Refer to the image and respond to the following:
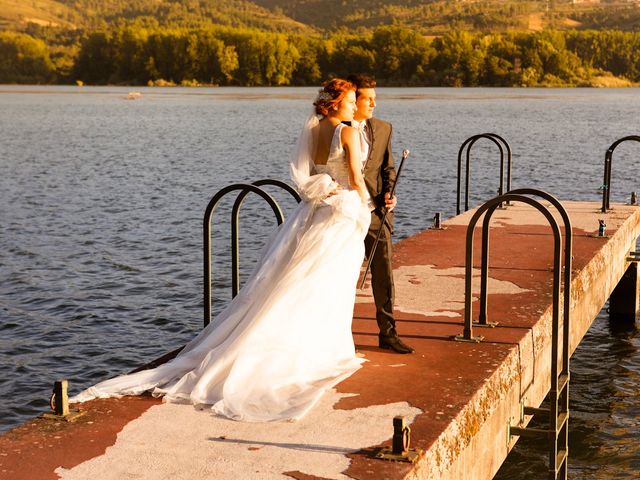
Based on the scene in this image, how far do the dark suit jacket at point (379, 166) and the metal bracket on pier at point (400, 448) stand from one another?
8.04 ft

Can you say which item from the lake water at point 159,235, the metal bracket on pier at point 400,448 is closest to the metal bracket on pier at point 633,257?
the lake water at point 159,235

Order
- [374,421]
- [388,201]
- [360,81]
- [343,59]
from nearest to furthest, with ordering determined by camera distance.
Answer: [374,421] → [360,81] → [388,201] → [343,59]

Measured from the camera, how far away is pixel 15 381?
13023mm

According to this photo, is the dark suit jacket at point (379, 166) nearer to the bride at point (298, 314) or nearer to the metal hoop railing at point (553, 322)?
the bride at point (298, 314)

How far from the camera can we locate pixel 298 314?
716cm

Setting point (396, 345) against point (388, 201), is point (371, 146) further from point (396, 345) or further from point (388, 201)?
point (396, 345)

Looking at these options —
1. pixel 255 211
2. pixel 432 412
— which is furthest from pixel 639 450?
pixel 255 211

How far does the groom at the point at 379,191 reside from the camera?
7750 mm

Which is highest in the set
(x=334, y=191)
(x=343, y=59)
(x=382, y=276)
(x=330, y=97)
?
(x=343, y=59)

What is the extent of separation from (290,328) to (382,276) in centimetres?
121

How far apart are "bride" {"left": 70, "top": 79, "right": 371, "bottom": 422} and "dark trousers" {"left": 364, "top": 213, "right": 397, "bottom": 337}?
31 cm

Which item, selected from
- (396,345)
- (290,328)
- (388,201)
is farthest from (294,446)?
(388,201)

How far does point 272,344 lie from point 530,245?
6.71 meters

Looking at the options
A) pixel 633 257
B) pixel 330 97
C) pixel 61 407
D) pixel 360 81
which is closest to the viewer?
pixel 61 407
